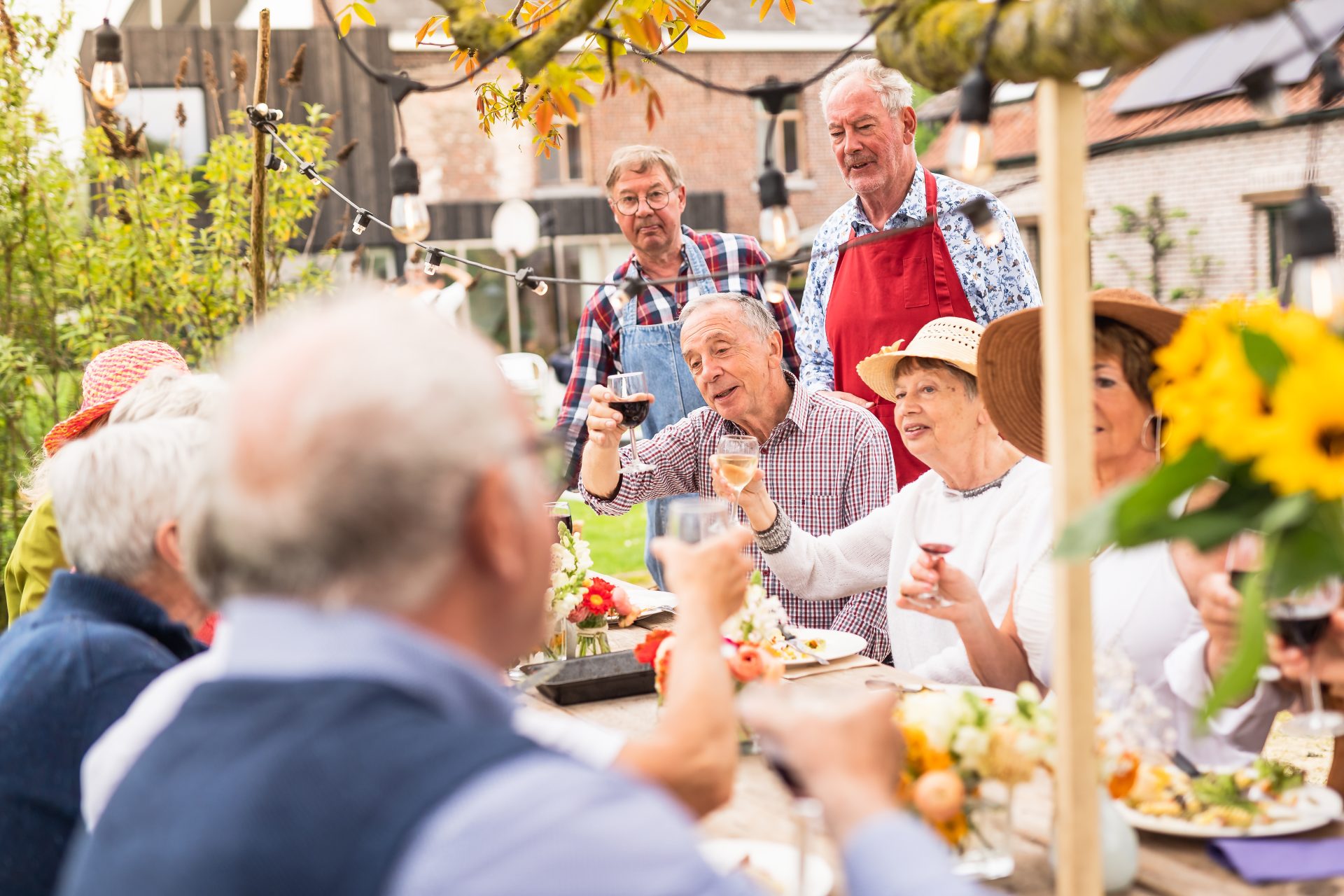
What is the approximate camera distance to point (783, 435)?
4000 mm

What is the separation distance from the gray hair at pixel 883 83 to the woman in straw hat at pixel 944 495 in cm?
119

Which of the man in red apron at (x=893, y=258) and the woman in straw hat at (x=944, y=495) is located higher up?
the man in red apron at (x=893, y=258)

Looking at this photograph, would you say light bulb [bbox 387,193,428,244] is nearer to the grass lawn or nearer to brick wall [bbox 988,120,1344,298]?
the grass lawn

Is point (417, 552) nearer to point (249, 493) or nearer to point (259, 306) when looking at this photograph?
point (249, 493)

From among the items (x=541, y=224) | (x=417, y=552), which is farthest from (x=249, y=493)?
(x=541, y=224)

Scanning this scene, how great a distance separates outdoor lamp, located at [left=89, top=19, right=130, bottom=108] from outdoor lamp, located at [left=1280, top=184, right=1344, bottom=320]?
8.75 feet

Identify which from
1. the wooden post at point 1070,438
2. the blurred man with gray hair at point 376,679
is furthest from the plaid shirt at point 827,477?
the blurred man with gray hair at point 376,679

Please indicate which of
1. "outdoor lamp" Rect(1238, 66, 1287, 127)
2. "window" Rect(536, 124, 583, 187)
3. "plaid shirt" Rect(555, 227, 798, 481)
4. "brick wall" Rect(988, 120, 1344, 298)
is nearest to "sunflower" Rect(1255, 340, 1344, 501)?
"outdoor lamp" Rect(1238, 66, 1287, 127)

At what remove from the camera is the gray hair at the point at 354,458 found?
41.3 inches

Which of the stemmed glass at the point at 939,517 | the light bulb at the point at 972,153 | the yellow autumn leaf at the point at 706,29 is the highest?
the yellow autumn leaf at the point at 706,29

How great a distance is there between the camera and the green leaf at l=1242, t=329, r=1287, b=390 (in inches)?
52.1

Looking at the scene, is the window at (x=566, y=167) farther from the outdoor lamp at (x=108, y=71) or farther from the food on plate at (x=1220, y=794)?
the food on plate at (x=1220, y=794)

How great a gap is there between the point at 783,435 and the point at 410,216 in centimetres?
167

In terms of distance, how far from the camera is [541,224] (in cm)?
2016
